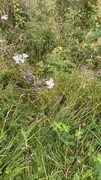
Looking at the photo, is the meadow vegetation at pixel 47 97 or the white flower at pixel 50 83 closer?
the meadow vegetation at pixel 47 97

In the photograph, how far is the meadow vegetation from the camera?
222cm

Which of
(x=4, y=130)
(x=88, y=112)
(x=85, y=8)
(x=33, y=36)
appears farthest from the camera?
(x=85, y=8)

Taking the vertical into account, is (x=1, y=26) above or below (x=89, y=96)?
above

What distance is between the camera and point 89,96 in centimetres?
261

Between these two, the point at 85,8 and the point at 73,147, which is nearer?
the point at 73,147

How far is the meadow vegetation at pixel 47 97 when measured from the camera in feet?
7.27

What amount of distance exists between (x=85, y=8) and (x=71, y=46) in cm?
90

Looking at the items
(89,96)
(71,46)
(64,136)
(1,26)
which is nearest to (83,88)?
(89,96)

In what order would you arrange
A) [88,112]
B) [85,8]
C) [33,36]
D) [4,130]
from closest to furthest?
[4,130] < [88,112] < [33,36] < [85,8]

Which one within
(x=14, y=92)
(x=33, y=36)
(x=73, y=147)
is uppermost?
(x=33, y=36)

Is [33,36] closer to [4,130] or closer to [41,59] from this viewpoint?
[41,59]

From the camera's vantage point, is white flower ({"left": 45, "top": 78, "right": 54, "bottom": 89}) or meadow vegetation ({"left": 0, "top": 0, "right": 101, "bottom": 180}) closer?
meadow vegetation ({"left": 0, "top": 0, "right": 101, "bottom": 180})

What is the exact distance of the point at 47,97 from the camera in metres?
2.59

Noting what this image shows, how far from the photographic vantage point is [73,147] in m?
2.36
